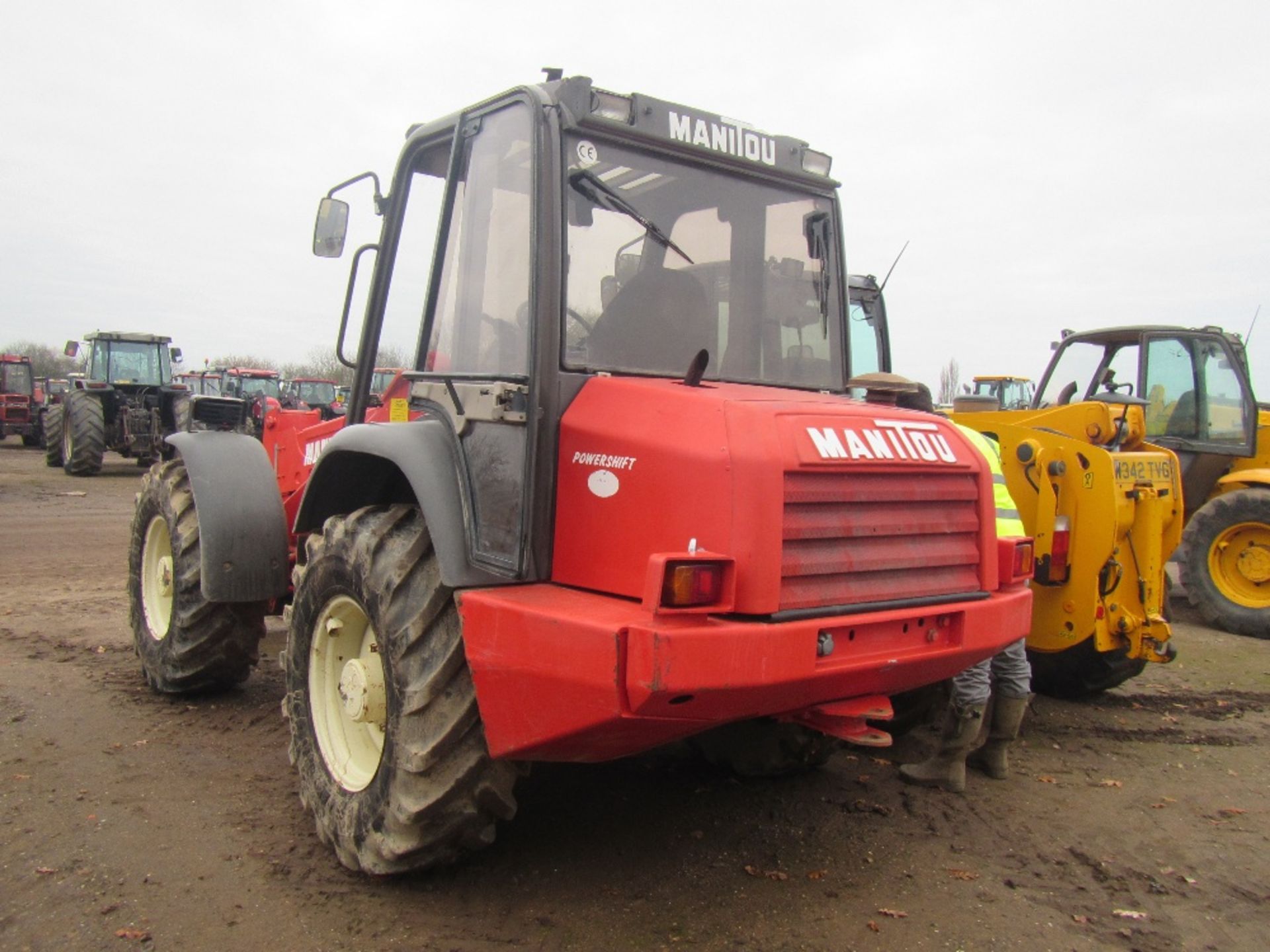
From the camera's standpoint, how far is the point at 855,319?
8.57 metres

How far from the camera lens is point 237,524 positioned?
4691mm

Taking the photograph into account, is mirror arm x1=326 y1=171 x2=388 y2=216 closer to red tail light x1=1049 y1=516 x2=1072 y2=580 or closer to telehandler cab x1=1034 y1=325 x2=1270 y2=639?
red tail light x1=1049 y1=516 x2=1072 y2=580

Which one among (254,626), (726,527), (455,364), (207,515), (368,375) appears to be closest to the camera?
(726,527)

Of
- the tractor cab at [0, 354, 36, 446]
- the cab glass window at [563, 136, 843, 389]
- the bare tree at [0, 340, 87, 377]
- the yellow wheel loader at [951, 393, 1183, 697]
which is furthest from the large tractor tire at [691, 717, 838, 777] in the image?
the bare tree at [0, 340, 87, 377]

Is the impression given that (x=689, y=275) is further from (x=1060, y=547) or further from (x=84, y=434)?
(x=84, y=434)

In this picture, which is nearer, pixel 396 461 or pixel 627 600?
pixel 627 600

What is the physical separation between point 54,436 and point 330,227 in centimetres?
1923

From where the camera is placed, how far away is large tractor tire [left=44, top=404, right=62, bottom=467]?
66.3 feet

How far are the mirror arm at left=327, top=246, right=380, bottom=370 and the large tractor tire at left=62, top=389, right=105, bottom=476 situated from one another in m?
16.3

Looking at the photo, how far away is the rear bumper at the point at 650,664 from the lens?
8.53ft

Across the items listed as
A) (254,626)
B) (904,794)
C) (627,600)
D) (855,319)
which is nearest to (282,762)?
(254,626)

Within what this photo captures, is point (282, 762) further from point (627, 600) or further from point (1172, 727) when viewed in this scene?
point (1172, 727)

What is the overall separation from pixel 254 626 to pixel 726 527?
128 inches

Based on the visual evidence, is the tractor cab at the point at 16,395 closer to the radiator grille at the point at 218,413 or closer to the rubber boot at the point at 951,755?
the radiator grille at the point at 218,413
